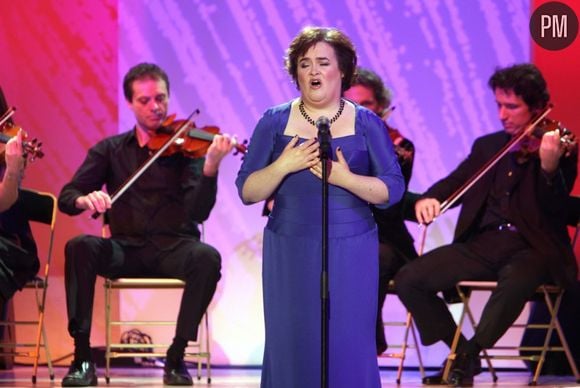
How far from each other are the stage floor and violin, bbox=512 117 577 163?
3.33 ft

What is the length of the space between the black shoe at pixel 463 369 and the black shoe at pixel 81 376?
5.01 ft

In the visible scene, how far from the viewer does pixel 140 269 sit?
502 centimetres

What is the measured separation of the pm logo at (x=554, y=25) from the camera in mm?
4781

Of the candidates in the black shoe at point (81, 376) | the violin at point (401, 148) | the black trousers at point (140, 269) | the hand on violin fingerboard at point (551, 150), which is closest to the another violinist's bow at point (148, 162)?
the black trousers at point (140, 269)

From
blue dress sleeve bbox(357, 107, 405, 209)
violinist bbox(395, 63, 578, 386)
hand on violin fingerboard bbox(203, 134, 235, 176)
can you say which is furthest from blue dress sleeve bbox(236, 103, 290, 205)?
hand on violin fingerboard bbox(203, 134, 235, 176)

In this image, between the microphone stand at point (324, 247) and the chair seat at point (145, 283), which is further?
the chair seat at point (145, 283)

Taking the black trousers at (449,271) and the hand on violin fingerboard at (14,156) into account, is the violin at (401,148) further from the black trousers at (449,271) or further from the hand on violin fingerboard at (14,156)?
the hand on violin fingerboard at (14,156)

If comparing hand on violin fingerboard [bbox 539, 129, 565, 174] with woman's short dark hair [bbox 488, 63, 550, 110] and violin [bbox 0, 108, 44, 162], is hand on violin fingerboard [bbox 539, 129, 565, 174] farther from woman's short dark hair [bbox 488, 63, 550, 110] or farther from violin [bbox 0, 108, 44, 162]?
violin [bbox 0, 108, 44, 162]

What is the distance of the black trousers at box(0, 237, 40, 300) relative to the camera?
15.6 ft

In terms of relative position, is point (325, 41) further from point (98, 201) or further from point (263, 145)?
point (98, 201)

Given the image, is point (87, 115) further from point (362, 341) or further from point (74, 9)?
point (362, 341)

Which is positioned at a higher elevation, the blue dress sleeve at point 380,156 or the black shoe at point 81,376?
Answer: the blue dress sleeve at point 380,156

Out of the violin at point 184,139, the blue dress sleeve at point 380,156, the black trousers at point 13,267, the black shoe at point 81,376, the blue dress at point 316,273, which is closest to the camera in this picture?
the blue dress at point 316,273

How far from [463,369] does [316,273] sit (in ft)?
5.76
